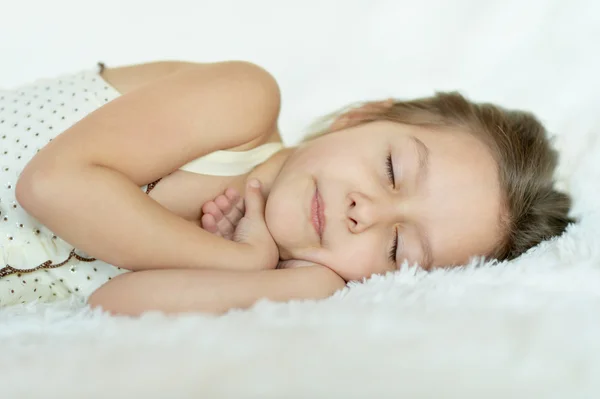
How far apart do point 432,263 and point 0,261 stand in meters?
0.76

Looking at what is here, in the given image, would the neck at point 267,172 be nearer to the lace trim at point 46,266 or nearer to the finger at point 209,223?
the finger at point 209,223

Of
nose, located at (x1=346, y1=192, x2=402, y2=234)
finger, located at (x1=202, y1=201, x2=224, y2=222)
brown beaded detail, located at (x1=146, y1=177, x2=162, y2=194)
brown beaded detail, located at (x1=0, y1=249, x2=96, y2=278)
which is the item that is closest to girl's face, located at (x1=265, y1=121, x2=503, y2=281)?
nose, located at (x1=346, y1=192, x2=402, y2=234)

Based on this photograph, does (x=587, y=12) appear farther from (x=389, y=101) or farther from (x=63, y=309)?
(x=63, y=309)

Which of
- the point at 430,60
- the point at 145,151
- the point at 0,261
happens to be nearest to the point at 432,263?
the point at 145,151

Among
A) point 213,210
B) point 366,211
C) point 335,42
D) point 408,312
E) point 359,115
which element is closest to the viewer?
point 408,312

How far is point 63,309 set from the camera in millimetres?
991

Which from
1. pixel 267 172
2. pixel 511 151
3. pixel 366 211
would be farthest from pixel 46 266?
pixel 511 151

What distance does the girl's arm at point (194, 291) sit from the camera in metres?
0.93

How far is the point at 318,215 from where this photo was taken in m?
1.10

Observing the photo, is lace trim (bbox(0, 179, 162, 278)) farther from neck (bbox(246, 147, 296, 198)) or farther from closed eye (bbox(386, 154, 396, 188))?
closed eye (bbox(386, 154, 396, 188))

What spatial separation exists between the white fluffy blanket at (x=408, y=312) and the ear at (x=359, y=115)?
39cm

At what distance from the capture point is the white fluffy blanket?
2.07 feet

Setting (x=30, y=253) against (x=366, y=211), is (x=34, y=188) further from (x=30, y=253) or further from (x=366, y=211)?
(x=366, y=211)

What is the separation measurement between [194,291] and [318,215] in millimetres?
280
